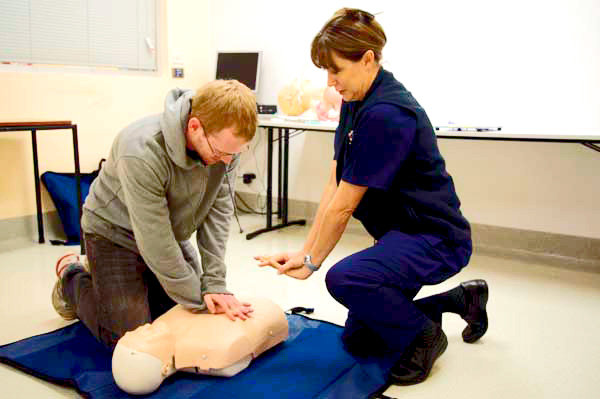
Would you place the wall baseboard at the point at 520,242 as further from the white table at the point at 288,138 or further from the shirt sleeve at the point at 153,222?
the shirt sleeve at the point at 153,222

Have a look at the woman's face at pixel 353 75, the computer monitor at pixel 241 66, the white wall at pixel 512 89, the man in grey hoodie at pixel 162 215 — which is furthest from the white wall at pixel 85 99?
the woman's face at pixel 353 75

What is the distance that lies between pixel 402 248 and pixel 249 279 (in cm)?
112

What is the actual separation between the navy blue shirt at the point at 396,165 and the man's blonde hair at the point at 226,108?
30cm

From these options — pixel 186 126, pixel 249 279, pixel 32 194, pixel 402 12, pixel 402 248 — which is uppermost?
pixel 402 12

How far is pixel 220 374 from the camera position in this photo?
1537mm

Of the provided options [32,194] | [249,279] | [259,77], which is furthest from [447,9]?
[32,194]

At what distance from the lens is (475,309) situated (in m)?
1.83

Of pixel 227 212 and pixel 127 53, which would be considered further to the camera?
pixel 127 53

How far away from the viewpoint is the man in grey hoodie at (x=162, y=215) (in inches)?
56.2

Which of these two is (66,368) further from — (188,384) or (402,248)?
(402,248)

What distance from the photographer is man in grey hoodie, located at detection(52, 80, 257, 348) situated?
143 centimetres

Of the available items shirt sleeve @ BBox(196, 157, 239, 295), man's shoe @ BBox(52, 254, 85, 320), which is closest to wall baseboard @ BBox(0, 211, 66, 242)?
man's shoe @ BBox(52, 254, 85, 320)

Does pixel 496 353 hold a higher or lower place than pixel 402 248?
lower

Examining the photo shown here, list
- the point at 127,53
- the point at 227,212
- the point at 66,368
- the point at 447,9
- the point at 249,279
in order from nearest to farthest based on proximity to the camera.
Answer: the point at 66,368 → the point at 227,212 → the point at 249,279 → the point at 447,9 → the point at 127,53
